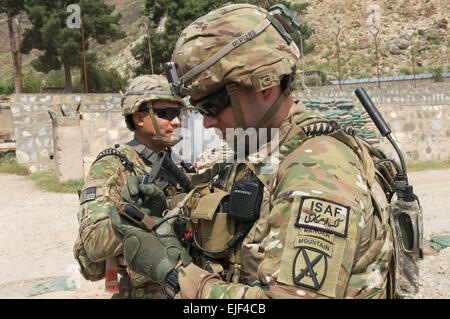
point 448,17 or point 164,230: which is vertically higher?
point 448,17

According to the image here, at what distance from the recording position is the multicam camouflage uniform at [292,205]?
46.8 inches

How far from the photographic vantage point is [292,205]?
1252 millimetres

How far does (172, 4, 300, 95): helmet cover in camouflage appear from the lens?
1.53 metres

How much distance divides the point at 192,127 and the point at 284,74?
7859 millimetres

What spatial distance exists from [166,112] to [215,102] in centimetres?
140

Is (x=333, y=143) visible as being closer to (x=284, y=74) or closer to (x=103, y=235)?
(x=284, y=74)

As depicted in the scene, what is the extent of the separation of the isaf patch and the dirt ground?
7.63 ft

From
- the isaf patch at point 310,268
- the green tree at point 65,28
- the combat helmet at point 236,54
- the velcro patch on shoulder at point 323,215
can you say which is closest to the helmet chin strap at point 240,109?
the combat helmet at point 236,54

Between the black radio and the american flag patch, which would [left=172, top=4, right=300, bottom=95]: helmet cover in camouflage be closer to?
the black radio

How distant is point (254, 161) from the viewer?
1527 millimetres

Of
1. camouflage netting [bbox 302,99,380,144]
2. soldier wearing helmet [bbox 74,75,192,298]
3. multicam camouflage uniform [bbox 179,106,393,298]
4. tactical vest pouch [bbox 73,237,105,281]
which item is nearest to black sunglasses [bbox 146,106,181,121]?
soldier wearing helmet [bbox 74,75,192,298]

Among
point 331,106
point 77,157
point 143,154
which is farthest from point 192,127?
point 143,154

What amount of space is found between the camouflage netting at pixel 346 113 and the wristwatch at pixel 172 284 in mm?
9338
